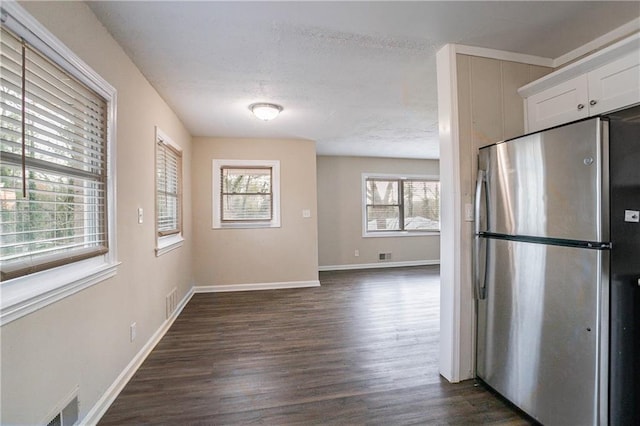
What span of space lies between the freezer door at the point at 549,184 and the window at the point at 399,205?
4.39 m

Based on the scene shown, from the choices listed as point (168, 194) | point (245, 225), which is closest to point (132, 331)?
point (168, 194)

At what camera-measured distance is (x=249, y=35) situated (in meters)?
1.92

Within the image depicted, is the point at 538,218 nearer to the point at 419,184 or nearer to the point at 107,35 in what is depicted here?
the point at 107,35

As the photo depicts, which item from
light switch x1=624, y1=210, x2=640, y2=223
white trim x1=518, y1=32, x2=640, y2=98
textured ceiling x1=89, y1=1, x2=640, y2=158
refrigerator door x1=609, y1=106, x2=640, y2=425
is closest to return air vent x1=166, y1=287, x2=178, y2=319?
textured ceiling x1=89, y1=1, x2=640, y2=158

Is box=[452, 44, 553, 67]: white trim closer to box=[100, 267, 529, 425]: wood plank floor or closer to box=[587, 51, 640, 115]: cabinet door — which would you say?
box=[587, 51, 640, 115]: cabinet door

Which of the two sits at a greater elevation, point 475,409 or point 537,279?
point 537,279

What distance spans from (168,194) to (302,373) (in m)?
2.46

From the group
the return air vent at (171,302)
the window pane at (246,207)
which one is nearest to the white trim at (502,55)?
the window pane at (246,207)

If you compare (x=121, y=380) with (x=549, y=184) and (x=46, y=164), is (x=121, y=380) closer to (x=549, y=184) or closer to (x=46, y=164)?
(x=46, y=164)

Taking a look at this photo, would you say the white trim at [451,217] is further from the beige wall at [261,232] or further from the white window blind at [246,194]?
the white window blind at [246,194]

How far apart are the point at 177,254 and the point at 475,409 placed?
11.1 ft

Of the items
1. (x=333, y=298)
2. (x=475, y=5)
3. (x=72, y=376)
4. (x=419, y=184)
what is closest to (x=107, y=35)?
(x=72, y=376)

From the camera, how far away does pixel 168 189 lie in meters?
3.36

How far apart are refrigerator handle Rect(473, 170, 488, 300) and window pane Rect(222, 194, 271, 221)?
3293 mm
